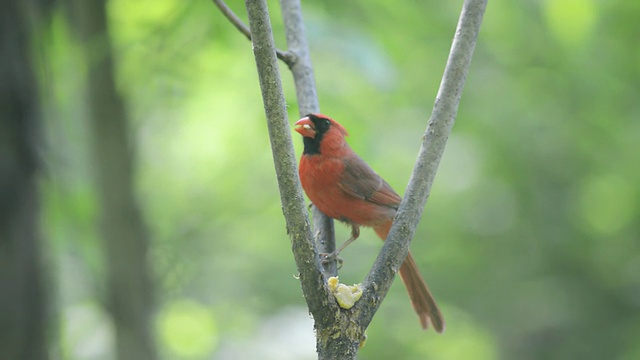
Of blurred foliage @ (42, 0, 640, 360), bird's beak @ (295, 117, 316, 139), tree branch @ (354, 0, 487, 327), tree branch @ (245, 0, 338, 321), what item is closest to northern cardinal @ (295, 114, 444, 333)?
bird's beak @ (295, 117, 316, 139)

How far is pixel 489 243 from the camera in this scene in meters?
6.63

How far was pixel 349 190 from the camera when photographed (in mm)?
4074

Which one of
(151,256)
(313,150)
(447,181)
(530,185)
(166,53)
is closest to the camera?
(313,150)

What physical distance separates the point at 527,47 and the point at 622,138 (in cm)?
92

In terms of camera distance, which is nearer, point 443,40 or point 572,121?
point 443,40

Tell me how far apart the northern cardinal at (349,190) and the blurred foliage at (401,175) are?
0.75 ft

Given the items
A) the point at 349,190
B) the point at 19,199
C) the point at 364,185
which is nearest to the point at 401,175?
the point at 364,185

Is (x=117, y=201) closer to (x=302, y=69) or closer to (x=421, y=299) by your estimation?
(x=421, y=299)

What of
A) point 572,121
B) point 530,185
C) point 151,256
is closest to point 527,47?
point 572,121

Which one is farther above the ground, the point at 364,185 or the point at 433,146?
the point at 364,185

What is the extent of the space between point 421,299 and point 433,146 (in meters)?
1.62

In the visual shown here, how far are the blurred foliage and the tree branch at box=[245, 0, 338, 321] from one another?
2.03m

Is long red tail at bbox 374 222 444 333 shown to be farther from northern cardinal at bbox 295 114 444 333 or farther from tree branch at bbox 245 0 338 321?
tree branch at bbox 245 0 338 321

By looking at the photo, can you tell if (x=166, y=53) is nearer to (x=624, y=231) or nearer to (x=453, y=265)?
(x=453, y=265)
